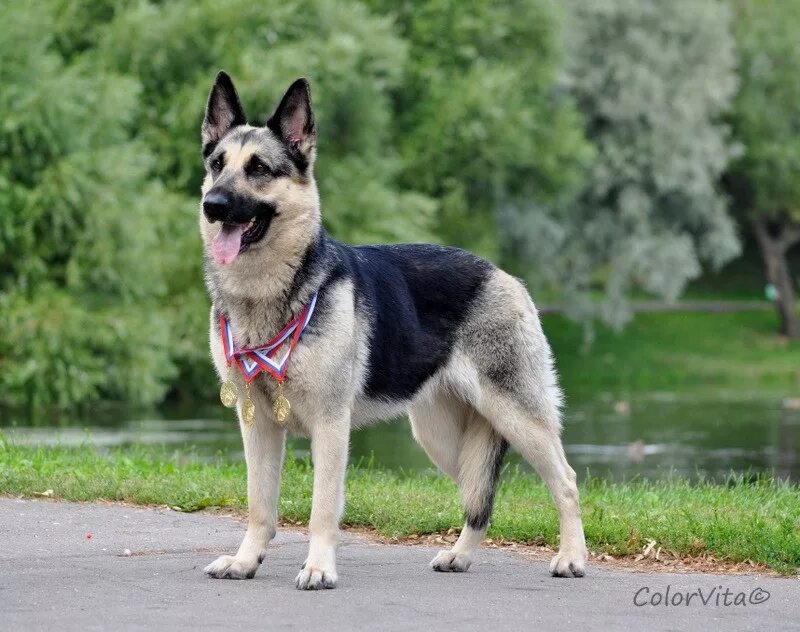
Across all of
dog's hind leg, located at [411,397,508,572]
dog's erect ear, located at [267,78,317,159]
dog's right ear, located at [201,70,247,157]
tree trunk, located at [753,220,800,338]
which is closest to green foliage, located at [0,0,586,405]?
tree trunk, located at [753,220,800,338]

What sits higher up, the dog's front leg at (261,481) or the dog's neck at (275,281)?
the dog's neck at (275,281)

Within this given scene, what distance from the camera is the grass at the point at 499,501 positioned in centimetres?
817

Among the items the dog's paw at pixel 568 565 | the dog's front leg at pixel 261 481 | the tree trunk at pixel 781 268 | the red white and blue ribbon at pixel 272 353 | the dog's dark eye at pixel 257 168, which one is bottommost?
the tree trunk at pixel 781 268

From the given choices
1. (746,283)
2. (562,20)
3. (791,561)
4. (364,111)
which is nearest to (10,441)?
(791,561)

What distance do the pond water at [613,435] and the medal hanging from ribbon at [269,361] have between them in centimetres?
688

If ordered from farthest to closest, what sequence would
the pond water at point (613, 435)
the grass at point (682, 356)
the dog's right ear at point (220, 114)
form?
the grass at point (682, 356), the pond water at point (613, 435), the dog's right ear at point (220, 114)

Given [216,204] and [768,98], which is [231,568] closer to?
[216,204]

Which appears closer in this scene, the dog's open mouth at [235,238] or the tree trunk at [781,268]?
the dog's open mouth at [235,238]

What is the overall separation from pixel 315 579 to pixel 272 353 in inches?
44.7

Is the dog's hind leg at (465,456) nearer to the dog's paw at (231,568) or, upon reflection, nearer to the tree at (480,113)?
the dog's paw at (231,568)

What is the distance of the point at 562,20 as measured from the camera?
39375mm

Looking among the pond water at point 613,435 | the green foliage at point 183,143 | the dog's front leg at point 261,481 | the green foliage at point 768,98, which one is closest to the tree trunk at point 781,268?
the green foliage at point 768,98

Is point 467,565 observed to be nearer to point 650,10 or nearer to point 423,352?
point 423,352

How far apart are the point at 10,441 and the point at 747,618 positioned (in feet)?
26.1
